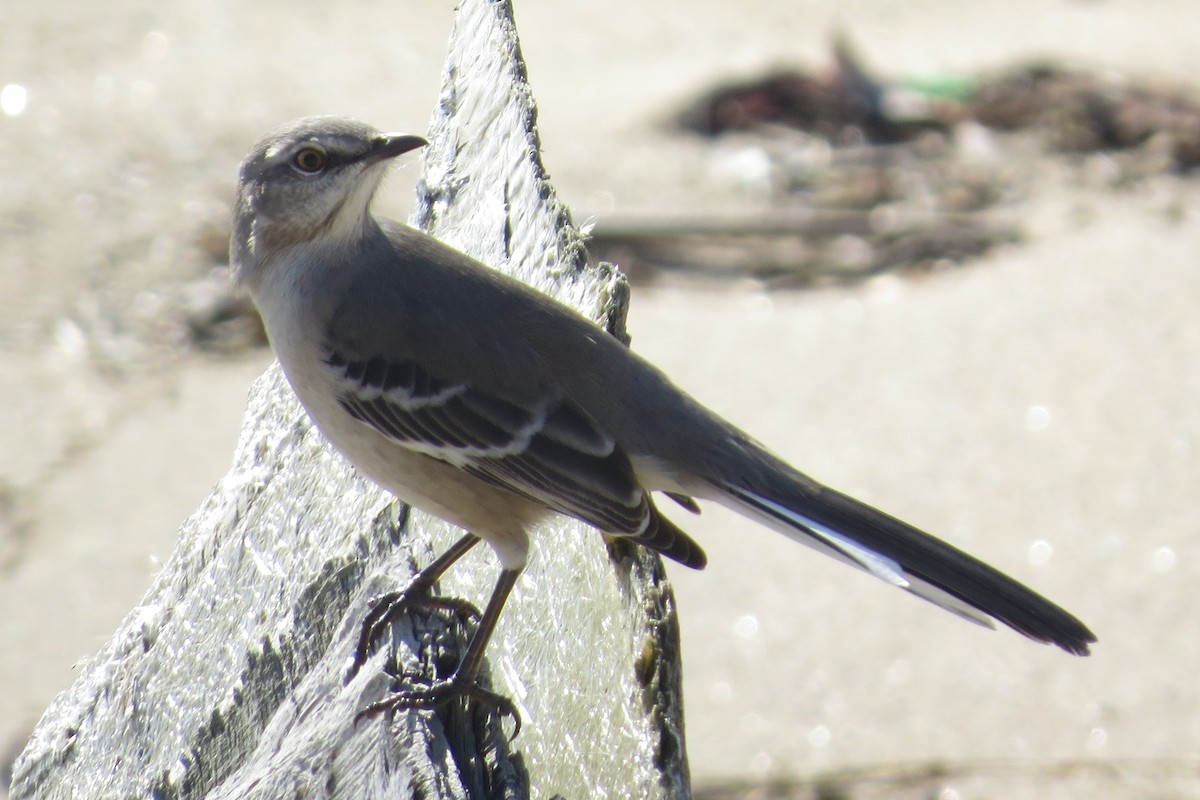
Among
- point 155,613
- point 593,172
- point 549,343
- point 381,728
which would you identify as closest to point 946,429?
point 593,172

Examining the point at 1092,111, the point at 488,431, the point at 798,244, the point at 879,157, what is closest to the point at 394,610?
the point at 488,431

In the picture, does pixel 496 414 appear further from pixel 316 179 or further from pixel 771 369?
pixel 771 369

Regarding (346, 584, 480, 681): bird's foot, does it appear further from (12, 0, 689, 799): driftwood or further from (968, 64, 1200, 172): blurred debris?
(968, 64, 1200, 172): blurred debris

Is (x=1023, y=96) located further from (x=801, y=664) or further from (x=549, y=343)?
(x=549, y=343)

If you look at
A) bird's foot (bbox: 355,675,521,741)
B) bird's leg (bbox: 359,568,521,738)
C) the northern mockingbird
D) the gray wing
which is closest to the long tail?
the northern mockingbird

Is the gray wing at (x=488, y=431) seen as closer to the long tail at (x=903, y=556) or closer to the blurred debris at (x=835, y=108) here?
the long tail at (x=903, y=556)

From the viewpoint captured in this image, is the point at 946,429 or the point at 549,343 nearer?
the point at 549,343
